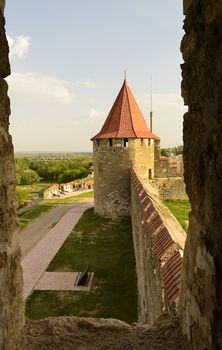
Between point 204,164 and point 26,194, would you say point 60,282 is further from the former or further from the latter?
point 26,194

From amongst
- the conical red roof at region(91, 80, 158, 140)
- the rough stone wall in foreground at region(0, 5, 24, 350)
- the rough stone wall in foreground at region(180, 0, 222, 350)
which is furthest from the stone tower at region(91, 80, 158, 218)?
the rough stone wall in foreground at region(180, 0, 222, 350)

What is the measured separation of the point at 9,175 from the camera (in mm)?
2281

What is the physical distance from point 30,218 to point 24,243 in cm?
580

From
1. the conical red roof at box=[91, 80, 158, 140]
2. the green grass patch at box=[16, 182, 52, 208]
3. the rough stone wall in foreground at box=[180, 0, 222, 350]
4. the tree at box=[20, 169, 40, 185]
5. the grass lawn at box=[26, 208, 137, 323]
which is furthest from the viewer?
the tree at box=[20, 169, 40, 185]

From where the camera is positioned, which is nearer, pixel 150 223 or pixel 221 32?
pixel 221 32

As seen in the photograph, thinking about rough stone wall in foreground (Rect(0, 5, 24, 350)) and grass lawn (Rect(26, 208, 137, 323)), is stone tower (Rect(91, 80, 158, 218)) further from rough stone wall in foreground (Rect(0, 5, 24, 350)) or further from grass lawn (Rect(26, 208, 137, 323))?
rough stone wall in foreground (Rect(0, 5, 24, 350))

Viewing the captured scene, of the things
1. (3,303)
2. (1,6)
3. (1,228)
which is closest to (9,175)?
(1,228)

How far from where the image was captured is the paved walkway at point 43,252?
421 inches

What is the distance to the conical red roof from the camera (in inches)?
698

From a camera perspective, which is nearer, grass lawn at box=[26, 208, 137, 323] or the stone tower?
grass lawn at box=[26, 208, 137, 323]

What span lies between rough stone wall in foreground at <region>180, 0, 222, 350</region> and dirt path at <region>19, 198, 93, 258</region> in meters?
12.2

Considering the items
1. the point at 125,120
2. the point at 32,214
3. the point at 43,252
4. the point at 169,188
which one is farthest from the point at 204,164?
the point at 32,214

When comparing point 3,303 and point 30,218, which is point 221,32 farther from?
point 30,218

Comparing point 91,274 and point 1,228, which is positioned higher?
point 1,228
